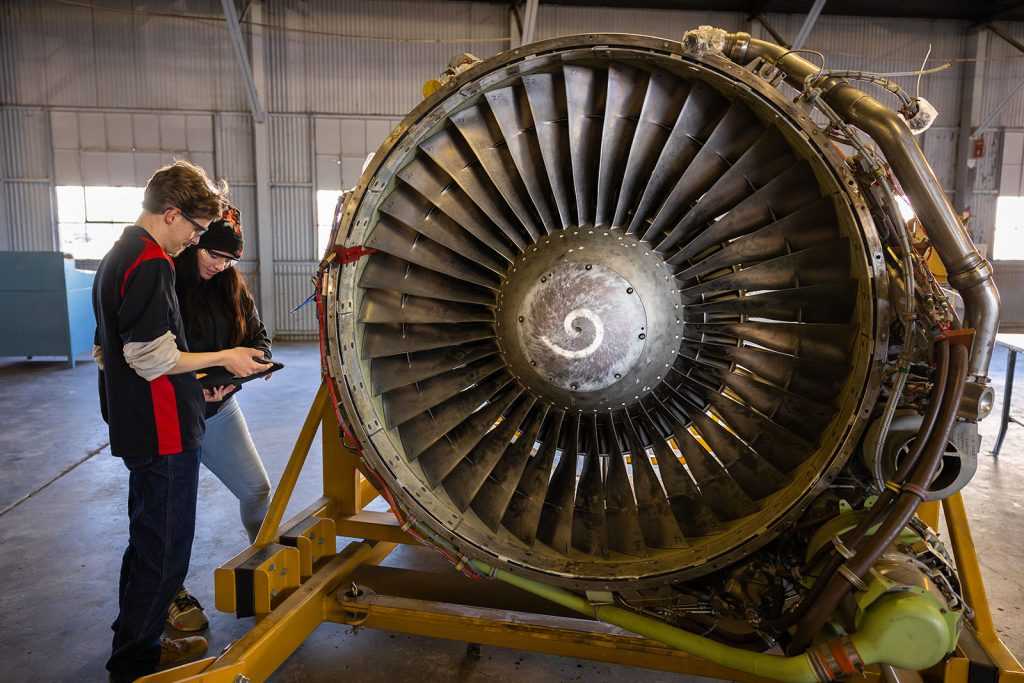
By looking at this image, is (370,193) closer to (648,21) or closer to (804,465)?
(804,465)

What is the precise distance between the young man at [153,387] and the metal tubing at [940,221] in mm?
1976

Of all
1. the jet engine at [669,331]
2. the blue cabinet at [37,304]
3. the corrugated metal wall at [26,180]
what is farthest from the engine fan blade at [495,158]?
the corrugated metal wall at [26,180]

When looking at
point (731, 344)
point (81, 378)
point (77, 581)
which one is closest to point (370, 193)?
point (731, 344)

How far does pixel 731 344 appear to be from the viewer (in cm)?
230

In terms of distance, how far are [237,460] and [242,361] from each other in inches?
33.0

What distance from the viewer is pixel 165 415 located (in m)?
2.12

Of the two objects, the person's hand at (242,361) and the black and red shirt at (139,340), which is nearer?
the black and red shirt at (139,340)

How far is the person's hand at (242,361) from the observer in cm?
221

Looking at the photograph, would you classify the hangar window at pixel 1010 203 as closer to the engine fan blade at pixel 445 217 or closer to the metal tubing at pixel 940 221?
the metal tubing at pixel 940 221

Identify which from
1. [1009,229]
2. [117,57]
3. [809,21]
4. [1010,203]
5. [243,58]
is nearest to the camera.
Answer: [243,58]

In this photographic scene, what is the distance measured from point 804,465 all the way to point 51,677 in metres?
2.80

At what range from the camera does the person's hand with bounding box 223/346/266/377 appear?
87.0 inches

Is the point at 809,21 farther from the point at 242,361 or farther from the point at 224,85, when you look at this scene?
the point at 242,361

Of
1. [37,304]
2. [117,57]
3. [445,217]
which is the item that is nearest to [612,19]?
[117,57]
